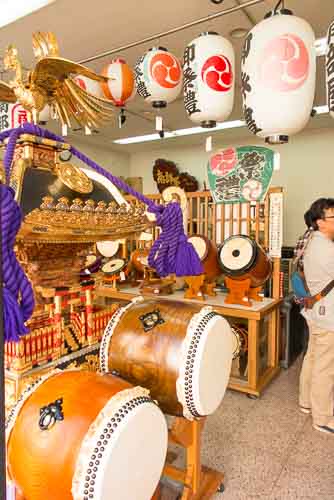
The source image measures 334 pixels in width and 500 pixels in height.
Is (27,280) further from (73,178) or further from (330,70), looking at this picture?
(330,70)

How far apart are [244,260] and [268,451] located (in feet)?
4.74

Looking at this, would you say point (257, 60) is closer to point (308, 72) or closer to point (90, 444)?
point (308, 72)

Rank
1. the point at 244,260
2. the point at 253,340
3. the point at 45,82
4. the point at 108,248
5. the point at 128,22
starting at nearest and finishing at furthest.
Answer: the point at 45,82 < the point at 128,22 < the point at 253,340 < the point at 244,260 < the point at 108,248

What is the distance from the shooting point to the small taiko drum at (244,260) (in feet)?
9.68

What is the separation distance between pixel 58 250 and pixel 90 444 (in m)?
0.74

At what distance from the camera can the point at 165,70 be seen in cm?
228

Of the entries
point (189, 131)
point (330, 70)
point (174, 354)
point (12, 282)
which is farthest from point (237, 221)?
point (12, 282)

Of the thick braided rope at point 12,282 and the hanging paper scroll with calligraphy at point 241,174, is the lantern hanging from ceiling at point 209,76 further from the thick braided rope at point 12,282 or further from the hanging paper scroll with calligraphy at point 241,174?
the thick braided rope at point 12,282

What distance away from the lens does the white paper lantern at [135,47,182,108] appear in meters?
2.26

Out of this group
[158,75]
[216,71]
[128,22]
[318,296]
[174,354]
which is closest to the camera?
[174,354]

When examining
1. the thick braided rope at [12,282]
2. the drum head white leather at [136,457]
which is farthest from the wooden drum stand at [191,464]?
the thick braided rope at [12,282]

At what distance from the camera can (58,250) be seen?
4.42 ft

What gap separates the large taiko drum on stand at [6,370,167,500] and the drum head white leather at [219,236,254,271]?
6.96 feet

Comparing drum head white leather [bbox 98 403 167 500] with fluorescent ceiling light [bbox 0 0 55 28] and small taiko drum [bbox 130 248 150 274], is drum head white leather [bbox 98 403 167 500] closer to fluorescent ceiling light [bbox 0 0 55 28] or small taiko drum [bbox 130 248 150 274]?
fluorescent ceiling light [bbox 0 0 55 28]
